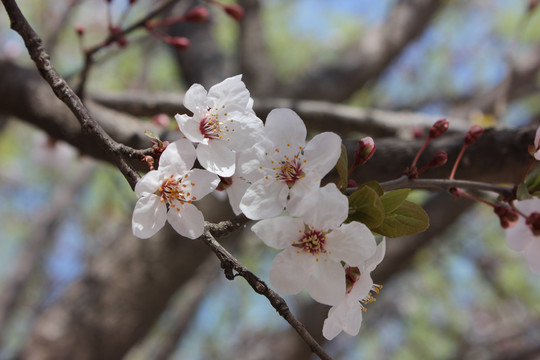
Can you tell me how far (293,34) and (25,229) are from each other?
4.46 metres

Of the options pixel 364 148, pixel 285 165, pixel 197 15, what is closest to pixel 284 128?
pixel 285 165

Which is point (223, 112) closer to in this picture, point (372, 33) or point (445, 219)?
point (445, 219)

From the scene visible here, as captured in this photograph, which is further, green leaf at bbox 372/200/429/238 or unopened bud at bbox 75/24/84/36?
unopened bud at bbox 75/24/84/36

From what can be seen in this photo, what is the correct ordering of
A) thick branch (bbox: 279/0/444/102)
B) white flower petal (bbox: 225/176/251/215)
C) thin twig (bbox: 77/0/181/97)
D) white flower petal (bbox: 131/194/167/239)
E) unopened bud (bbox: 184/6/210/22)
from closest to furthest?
white flower petal (bbox: 131/194/167/239) < white flower petal (bbox: 225/176/251/215) < thin twig (bbox: 77/0/181/97) < unopened bud (bbox: 184/6/210/22) < thick branch (bbox: 279/0/444/102)

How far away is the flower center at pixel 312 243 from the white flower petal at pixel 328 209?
3cm

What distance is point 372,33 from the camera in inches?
125

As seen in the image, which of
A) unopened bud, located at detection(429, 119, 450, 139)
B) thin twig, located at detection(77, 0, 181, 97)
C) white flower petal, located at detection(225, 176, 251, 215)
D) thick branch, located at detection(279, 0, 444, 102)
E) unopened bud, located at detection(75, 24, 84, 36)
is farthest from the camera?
thick branch, located at detection(279, 0, 444, 102)

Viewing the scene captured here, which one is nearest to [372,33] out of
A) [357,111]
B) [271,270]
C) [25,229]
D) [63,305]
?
[357,111]

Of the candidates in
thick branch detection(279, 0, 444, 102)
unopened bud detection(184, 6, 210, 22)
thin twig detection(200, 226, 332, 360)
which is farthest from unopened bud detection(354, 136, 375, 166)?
thick branch detection(279, 0, 444, 102)

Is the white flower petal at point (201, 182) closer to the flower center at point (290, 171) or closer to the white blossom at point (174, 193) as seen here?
the white blossom at point (174, 193)

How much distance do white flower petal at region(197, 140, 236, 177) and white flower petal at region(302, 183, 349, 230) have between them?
0.16 metres

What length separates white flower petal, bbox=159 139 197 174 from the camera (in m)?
0.70

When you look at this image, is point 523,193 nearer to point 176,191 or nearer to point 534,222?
point 534,222

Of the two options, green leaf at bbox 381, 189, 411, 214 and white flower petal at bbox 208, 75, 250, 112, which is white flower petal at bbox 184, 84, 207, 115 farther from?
green leaf at bbox 381, 189, 411, 214
